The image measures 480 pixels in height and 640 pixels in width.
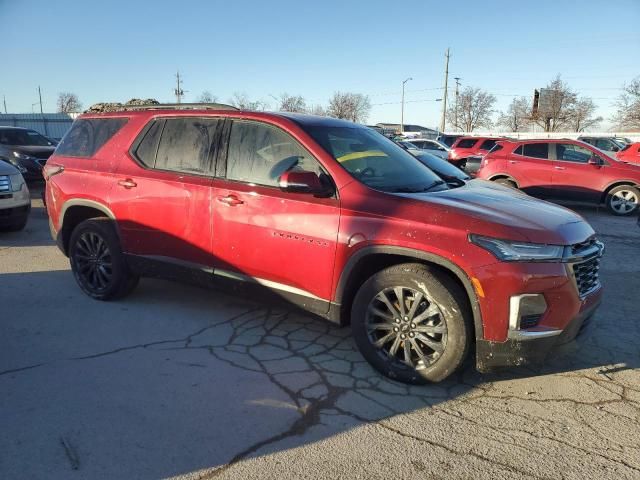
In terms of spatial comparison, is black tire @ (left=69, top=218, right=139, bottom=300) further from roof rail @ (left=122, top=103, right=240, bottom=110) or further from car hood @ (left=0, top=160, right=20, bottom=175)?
car hood @ (left=0, top=160, right=20, bottom=175)

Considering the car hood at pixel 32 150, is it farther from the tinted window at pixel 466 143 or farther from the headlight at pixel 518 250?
the tinted window at pixel 466 143

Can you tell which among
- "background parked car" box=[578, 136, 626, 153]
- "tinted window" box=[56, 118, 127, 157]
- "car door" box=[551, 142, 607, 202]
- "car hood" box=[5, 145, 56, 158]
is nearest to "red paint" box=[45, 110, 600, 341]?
"tinted window" box=[56, 118, 127, 157]

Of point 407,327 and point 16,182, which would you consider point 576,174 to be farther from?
point 16,182

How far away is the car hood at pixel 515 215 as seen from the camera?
3.01 metres

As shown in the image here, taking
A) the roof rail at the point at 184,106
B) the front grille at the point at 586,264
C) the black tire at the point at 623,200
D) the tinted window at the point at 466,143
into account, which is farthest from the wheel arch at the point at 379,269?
the tinted window at the point at 466,143

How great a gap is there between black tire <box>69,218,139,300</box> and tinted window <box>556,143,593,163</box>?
10.6m

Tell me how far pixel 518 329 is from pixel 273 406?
5.08 feet

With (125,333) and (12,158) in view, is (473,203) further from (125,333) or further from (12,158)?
(12,158)

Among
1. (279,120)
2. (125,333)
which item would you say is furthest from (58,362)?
(279,120)

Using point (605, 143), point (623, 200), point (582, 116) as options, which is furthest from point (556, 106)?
point (623, 200)

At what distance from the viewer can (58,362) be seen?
3.61 metres

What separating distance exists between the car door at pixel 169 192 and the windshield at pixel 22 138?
10.9 metres

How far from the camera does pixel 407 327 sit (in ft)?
10.8

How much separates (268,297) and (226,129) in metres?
1.45
